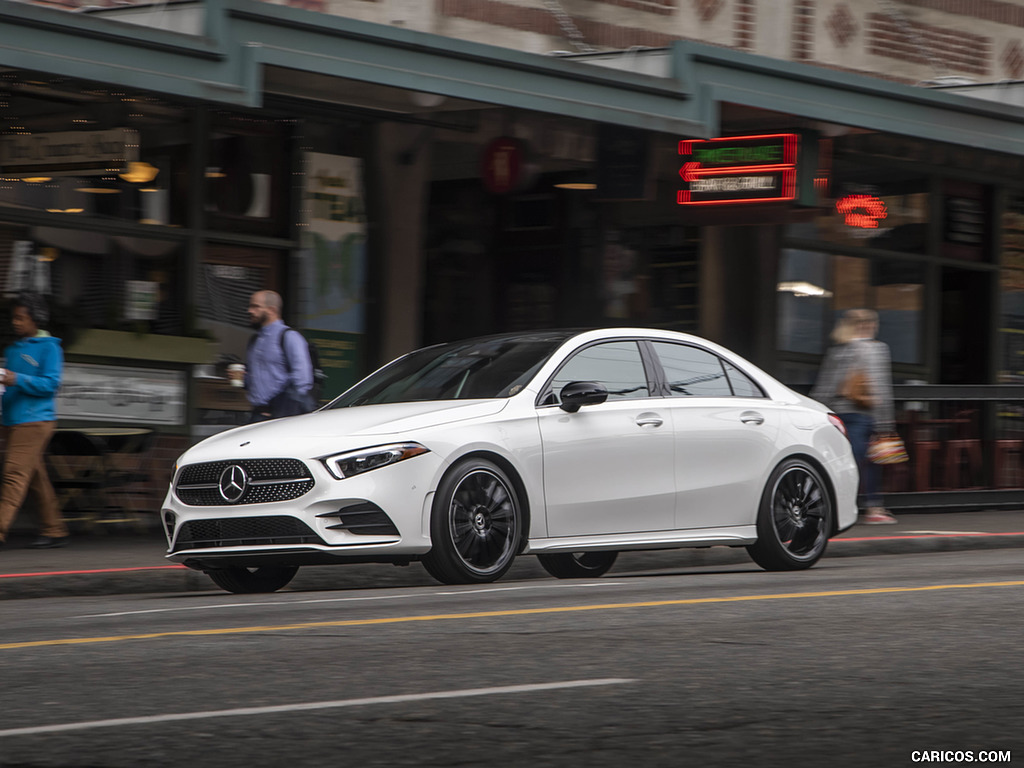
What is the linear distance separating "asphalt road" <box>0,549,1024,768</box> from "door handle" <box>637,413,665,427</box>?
5.16 feet

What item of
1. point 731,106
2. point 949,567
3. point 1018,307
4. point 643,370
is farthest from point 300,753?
point 1018,307

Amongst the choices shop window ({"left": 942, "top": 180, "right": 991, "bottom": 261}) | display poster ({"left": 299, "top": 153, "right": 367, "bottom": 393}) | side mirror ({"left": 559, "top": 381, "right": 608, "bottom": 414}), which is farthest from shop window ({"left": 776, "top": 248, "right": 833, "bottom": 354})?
side mirror ({"left": 559, "top": 381, "right": 608, "bottom": 414})

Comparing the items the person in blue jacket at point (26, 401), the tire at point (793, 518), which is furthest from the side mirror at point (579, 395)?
the person in blue jacket at point (26, 401)

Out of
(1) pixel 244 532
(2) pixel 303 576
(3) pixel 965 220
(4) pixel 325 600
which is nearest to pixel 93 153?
(2) pixel 303 576

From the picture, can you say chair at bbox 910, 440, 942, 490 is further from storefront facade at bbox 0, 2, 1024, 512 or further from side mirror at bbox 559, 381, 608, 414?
side mirror at bbox 559, 381, 608, 414

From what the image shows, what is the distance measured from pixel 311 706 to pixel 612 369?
18.6ft

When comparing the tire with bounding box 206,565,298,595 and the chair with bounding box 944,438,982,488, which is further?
the chair with bounding box 944,438,982,488

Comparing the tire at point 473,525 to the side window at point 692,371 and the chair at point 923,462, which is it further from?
the chair at point 923,462

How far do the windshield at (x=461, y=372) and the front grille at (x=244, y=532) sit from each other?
4.58ft

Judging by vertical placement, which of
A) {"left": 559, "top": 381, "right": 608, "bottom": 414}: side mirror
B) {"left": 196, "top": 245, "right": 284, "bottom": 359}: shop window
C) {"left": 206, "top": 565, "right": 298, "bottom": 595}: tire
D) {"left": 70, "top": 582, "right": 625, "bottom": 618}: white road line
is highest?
{"left": 196, "top": 245, "right": 284, "bottom": 359}: shop window

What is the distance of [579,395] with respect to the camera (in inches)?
403

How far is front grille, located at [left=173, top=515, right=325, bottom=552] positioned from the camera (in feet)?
30.8

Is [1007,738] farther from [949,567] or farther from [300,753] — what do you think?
[949,567]

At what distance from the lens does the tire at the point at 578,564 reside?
1162 centimetres
